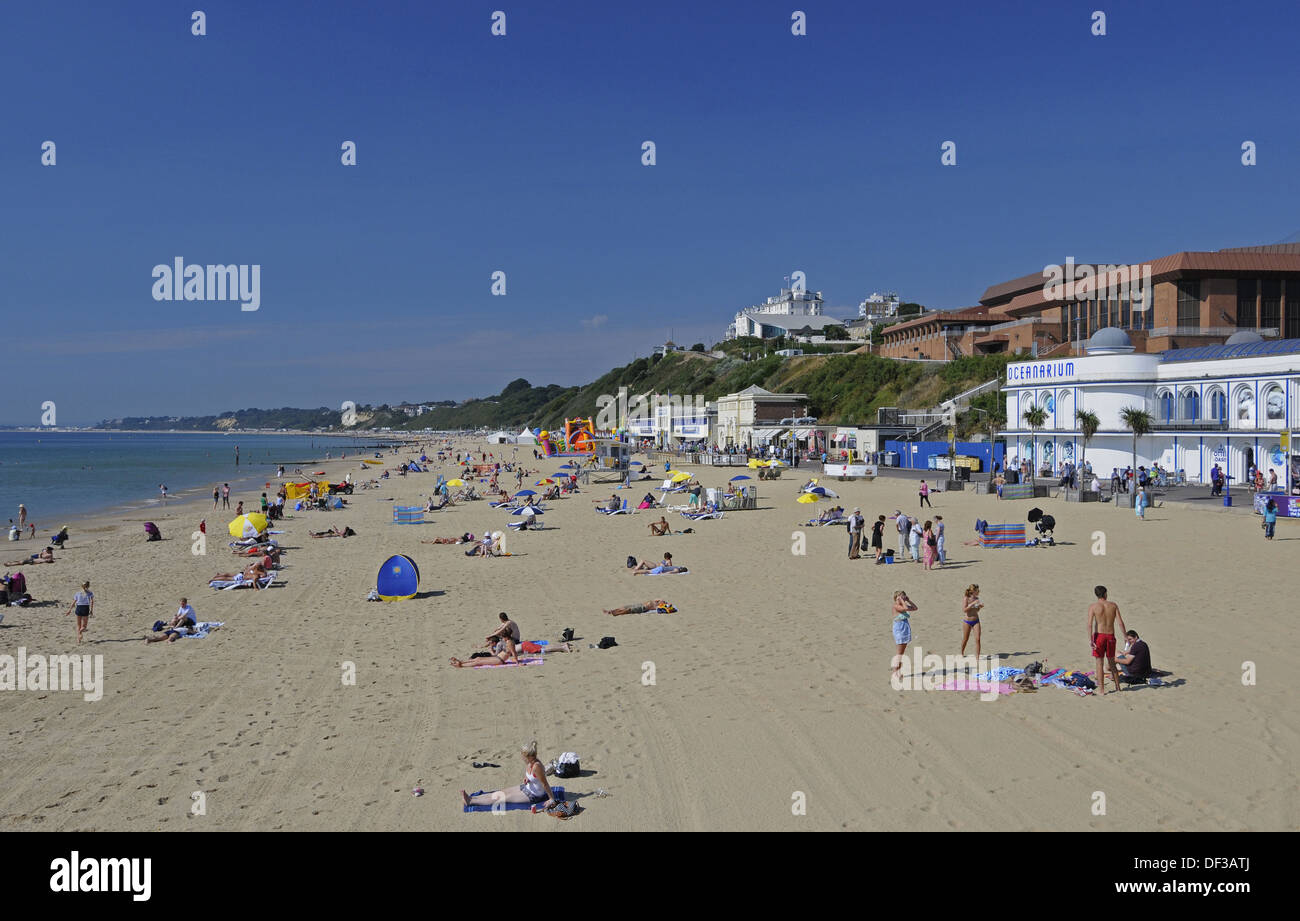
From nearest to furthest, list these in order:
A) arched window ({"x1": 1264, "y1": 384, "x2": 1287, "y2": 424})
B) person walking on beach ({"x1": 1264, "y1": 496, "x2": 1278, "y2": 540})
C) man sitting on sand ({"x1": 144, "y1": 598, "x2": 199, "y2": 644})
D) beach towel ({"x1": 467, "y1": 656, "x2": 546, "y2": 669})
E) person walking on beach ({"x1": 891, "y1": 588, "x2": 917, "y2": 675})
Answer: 1. person walking on beach ({"x1": 891, "y1": 588, "x2": 917, "y2": 675})
2. beach towel ({"x1": 467, "y1": 656, "x2": 546, "y2": 669})
3. man sitting on sand ({"x1": 144, "y1": 598, "x2": 199, "y2": 644})
4. person walking on beach ({"x1": 1264, "y1": 496, "x2": 1278, "y2": 540})
5. arched window ({"x1": 1264, "y1": 384, "x2": 1287, "y2": 424})

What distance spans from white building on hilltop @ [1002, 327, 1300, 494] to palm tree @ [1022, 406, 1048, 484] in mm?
144

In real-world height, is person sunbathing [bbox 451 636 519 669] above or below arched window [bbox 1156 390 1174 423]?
below

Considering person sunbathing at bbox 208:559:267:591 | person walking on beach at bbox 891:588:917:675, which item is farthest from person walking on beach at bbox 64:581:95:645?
person walking on beach at bbox 891:588:917:675

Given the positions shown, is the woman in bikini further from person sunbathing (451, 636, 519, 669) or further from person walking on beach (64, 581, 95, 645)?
person walking on beach (64, 581, 95, 645)

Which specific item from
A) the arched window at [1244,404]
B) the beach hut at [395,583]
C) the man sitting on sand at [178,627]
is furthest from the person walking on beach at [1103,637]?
the arched window at [1244,404]

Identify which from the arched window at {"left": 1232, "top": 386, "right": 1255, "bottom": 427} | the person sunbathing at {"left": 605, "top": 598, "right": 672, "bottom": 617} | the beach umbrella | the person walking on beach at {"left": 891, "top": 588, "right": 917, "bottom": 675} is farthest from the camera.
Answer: the arched window at {"left": 1232, "top": 386, "right": 1255, "bottom": 427}

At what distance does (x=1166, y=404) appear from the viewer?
1404 inches

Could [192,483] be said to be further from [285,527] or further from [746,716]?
[746,716]

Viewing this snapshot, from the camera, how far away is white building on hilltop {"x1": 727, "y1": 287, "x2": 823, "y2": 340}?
454 ft

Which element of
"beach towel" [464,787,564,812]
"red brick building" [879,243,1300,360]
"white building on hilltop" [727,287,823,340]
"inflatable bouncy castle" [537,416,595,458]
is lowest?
"beach towel" [464,787,564,812]
